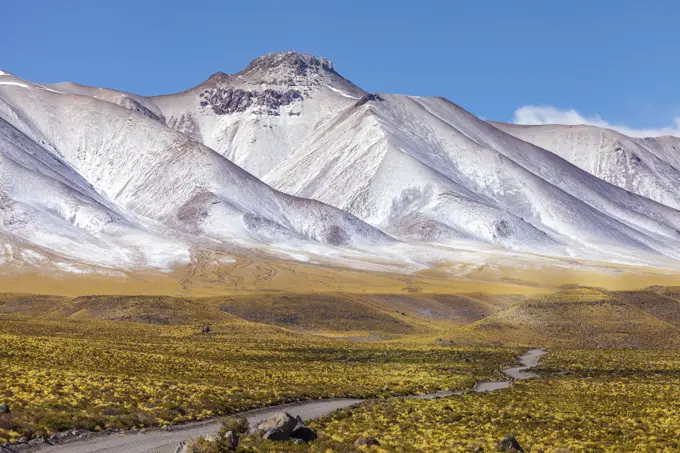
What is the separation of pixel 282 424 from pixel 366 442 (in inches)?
108

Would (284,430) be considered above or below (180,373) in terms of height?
above

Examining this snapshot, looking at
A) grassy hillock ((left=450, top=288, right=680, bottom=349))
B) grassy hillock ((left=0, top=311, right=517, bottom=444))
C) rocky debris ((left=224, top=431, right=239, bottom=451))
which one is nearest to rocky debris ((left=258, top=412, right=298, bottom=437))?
rocky debris ((left=224, top=431, right=239, bottom=451))

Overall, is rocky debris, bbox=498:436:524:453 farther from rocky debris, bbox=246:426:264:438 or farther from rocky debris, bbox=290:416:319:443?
rocky debris, bbox=246:426:264:438

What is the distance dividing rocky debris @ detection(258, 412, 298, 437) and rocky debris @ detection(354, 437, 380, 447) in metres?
2.12

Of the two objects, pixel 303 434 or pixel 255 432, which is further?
pixel 255 432

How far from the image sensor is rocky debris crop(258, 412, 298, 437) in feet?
84.9

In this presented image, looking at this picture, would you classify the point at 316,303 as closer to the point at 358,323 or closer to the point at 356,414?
the point at 358,323

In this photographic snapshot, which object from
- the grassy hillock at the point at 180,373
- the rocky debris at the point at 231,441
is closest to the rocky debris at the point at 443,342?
the grassy hillock at the point at 180,373

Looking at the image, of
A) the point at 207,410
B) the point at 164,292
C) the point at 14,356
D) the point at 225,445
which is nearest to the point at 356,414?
the point at 207,410

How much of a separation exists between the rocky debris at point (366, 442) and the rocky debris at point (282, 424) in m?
2.12

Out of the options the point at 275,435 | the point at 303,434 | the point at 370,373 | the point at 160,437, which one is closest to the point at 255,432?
the point at 275,435

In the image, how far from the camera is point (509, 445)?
79.9 feet

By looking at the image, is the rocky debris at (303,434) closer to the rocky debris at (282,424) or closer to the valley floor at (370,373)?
the rocky debris at (282,424)

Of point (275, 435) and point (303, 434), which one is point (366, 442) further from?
point (275, 435)
